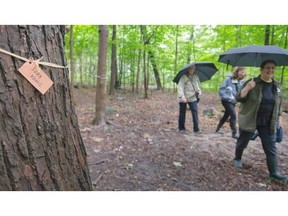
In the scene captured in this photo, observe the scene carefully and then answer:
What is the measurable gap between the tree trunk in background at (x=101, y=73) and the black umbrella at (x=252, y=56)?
4.53ft

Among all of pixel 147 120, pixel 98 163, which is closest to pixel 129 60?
pixel 147 120

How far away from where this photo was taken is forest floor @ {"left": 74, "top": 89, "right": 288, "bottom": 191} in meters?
1.44

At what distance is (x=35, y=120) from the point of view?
64 cm

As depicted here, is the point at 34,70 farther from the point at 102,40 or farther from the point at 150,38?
the point at 150,38

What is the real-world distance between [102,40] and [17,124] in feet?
7.50

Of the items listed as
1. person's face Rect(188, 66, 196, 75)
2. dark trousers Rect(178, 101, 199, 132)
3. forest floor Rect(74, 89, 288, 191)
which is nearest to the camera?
forest floor Rect(74, 89, 288, 191)

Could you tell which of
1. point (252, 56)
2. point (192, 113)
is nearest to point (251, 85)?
point (252, 56)

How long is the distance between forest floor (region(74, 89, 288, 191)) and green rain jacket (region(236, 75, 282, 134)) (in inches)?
13.6

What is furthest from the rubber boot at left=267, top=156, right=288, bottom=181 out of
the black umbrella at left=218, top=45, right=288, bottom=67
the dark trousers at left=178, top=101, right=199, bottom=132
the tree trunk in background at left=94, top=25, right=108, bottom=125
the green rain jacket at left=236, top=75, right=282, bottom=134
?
the tree trunk in background at left=94, top=25, right=108, bottom=125

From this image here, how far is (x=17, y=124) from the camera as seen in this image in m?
0.61

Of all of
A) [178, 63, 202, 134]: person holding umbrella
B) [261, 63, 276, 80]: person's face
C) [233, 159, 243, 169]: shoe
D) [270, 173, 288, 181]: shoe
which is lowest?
[233, 159, 243, 169]: shoe

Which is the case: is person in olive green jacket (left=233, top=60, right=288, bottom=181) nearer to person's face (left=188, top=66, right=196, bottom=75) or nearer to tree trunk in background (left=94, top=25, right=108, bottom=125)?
person's face (left=188, top=66, right=196, bottom=75)

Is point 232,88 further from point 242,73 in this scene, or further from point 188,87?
point 188,87

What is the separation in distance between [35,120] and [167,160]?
51.9 inches
